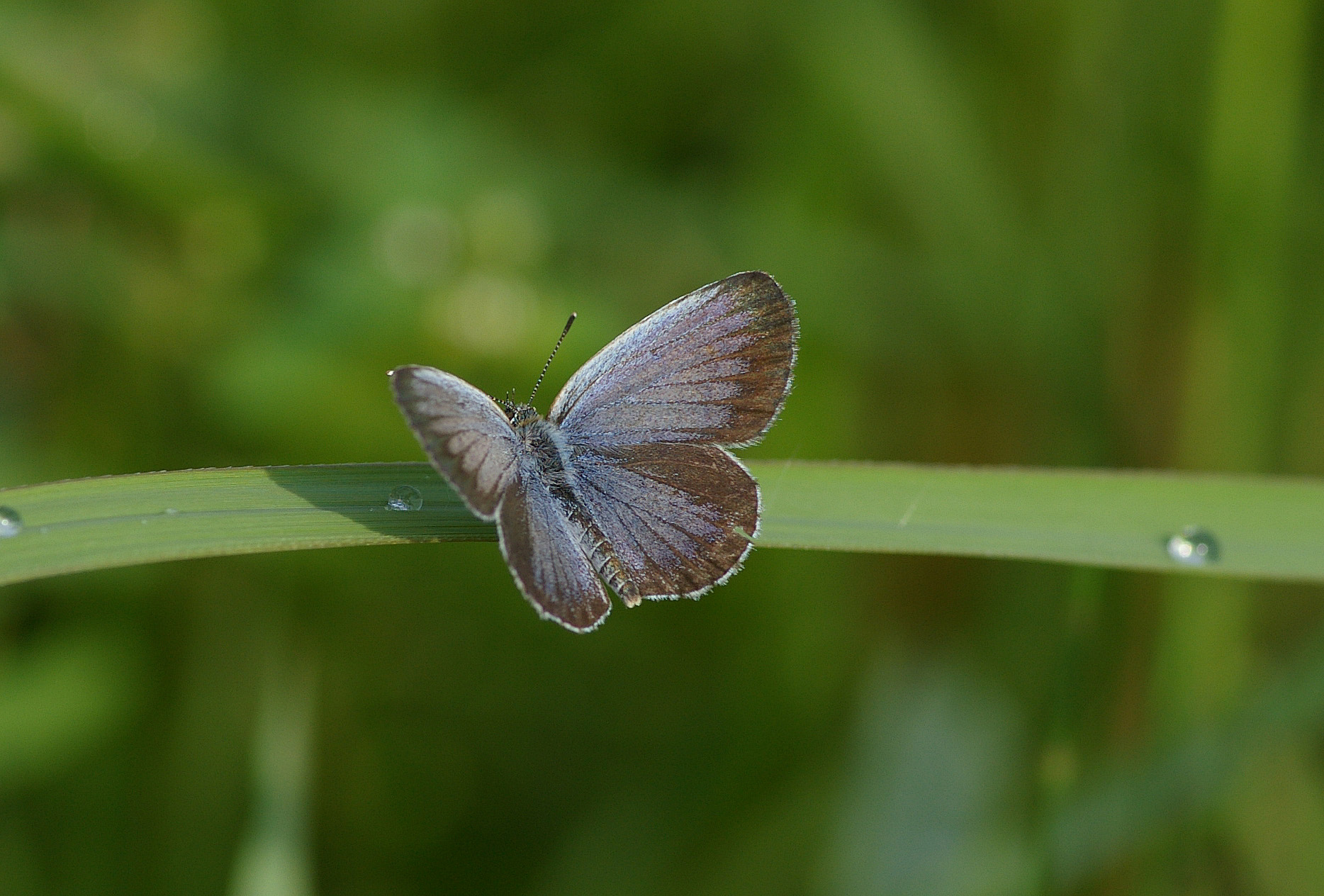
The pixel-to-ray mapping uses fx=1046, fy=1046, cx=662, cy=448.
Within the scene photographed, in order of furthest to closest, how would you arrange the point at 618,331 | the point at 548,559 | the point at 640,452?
the point at 618,331, the point at 640,452, the point at 548,559

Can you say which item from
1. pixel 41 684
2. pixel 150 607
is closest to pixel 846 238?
pixel 150 607

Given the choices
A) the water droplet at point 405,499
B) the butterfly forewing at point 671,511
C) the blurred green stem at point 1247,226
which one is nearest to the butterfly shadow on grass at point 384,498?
the water droplet at point 405,499

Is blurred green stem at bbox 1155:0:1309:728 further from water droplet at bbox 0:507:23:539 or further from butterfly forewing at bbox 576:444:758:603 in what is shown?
water droplet at bbox 0:507:23:539

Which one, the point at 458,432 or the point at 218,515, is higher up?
the point at 458,432

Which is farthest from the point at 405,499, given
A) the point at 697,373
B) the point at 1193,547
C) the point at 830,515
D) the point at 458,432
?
the point at 1193,547

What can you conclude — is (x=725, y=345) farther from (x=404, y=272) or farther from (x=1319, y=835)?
(x=1319, y=835)

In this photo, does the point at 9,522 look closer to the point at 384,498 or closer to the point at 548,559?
the point at 384,498
